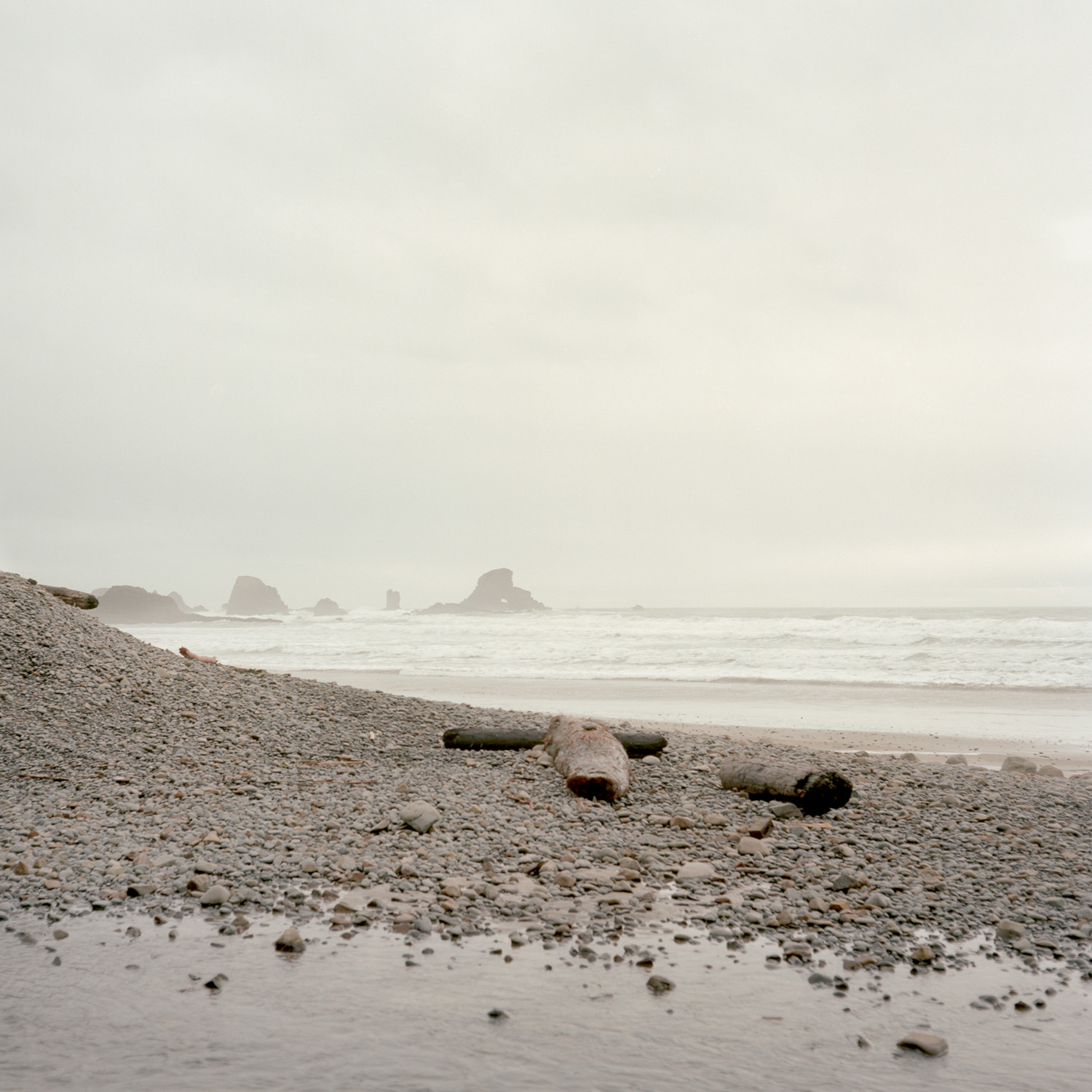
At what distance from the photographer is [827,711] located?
18.2m

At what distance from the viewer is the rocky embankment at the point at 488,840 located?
5664 millimetres

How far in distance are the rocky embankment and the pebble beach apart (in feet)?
0.09

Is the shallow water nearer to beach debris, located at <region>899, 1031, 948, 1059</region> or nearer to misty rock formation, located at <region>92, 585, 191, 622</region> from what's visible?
beach debris, located at <region>899, 1031, 948, 1059</region>

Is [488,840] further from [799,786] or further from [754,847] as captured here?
[799,786]

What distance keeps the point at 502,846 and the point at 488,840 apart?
214 mm

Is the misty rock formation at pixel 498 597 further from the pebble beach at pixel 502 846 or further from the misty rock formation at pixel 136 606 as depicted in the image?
the pebble beach at pixel 502 846

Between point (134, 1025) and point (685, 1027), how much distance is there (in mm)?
2803

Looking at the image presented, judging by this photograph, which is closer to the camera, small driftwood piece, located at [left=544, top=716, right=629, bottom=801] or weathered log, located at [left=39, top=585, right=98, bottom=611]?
small driftwood piece, located at [left=544, top=716, right=629, bottom=801]

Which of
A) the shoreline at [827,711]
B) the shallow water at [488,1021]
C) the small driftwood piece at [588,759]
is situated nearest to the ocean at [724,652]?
the shoreline at [827,711]

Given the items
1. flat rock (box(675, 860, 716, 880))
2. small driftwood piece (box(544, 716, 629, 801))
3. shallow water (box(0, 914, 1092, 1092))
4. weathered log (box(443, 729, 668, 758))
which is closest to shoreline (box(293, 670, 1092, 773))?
weathered log (box(443, 729, 668, 758))

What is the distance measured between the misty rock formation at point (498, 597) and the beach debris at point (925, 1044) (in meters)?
93.9

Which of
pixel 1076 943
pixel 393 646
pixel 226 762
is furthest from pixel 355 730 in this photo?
pixel 393 646

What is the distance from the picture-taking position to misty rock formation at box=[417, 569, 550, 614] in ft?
325

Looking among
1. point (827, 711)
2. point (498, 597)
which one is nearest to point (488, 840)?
point (827, 711)
